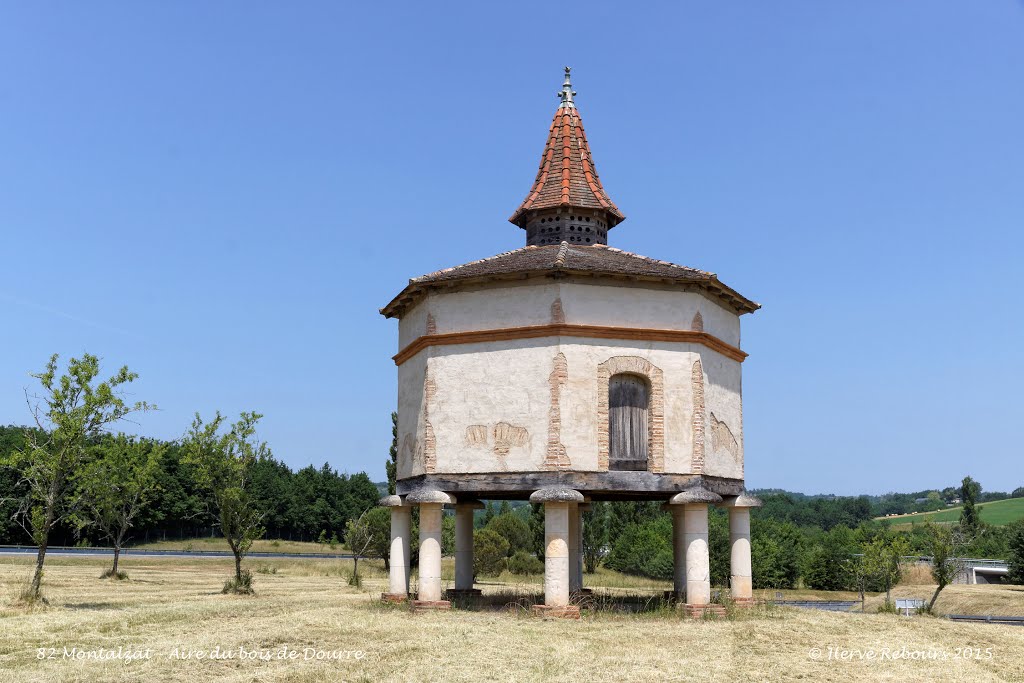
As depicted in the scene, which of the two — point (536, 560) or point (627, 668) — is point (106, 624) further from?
point (536, 560)

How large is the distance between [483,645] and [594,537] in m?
38.1

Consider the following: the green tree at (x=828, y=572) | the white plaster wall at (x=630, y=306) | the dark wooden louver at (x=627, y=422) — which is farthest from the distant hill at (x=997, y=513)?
the dark wooden louver at (x=627, y=422)

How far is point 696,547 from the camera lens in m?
19.6

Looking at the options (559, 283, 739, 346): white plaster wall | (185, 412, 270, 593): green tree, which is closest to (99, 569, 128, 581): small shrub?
(185, 412, 270, 593): green tree

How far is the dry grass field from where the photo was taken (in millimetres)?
13594

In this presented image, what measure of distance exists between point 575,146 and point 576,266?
708 cm

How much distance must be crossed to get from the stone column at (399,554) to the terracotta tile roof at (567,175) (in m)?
8.83

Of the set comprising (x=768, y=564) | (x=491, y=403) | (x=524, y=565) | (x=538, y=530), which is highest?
(x=491, y=403)

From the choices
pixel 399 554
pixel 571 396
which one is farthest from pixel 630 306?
pixel 399 554

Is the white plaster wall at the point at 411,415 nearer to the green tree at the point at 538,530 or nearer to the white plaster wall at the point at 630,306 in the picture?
the white plaster wall at the point at 630,306

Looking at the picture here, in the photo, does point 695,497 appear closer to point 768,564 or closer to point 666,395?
point 666,395

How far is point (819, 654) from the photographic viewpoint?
1534 cm

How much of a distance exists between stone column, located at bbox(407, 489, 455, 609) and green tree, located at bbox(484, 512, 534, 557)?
28990 mm

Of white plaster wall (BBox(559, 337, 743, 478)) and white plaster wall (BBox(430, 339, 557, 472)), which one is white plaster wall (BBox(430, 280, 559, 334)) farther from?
white plaster wall (BBox(559, 337, 743, 478))
